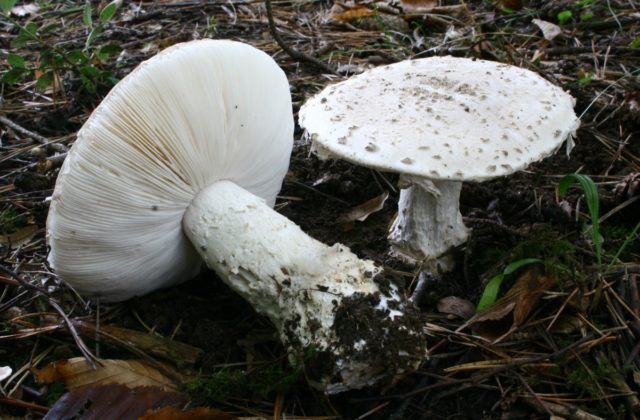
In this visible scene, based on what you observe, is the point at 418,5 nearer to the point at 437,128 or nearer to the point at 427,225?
the point at 427,225

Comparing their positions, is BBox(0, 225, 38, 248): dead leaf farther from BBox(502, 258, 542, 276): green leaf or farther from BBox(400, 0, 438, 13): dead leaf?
BBox(400, 0, 438, 13): dead leaf

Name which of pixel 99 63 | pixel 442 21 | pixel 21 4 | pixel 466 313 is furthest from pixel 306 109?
pixel 21 4

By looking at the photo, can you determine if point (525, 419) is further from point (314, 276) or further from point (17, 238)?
point (17, 238)

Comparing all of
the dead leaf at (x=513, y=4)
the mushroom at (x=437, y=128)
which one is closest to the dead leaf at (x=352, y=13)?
the dead leaf at (x=513, y=4)

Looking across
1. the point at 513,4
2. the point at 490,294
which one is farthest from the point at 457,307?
the point at 513,4

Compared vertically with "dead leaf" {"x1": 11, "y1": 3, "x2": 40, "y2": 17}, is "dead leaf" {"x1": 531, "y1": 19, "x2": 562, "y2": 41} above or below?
below

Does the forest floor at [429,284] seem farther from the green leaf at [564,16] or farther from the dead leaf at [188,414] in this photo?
the dead leaf at [188,414]

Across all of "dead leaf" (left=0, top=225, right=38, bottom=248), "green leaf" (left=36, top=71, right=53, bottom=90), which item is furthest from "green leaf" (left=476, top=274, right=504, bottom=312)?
"green leaf" (left=36, top=71, right=53, bottom=90)
